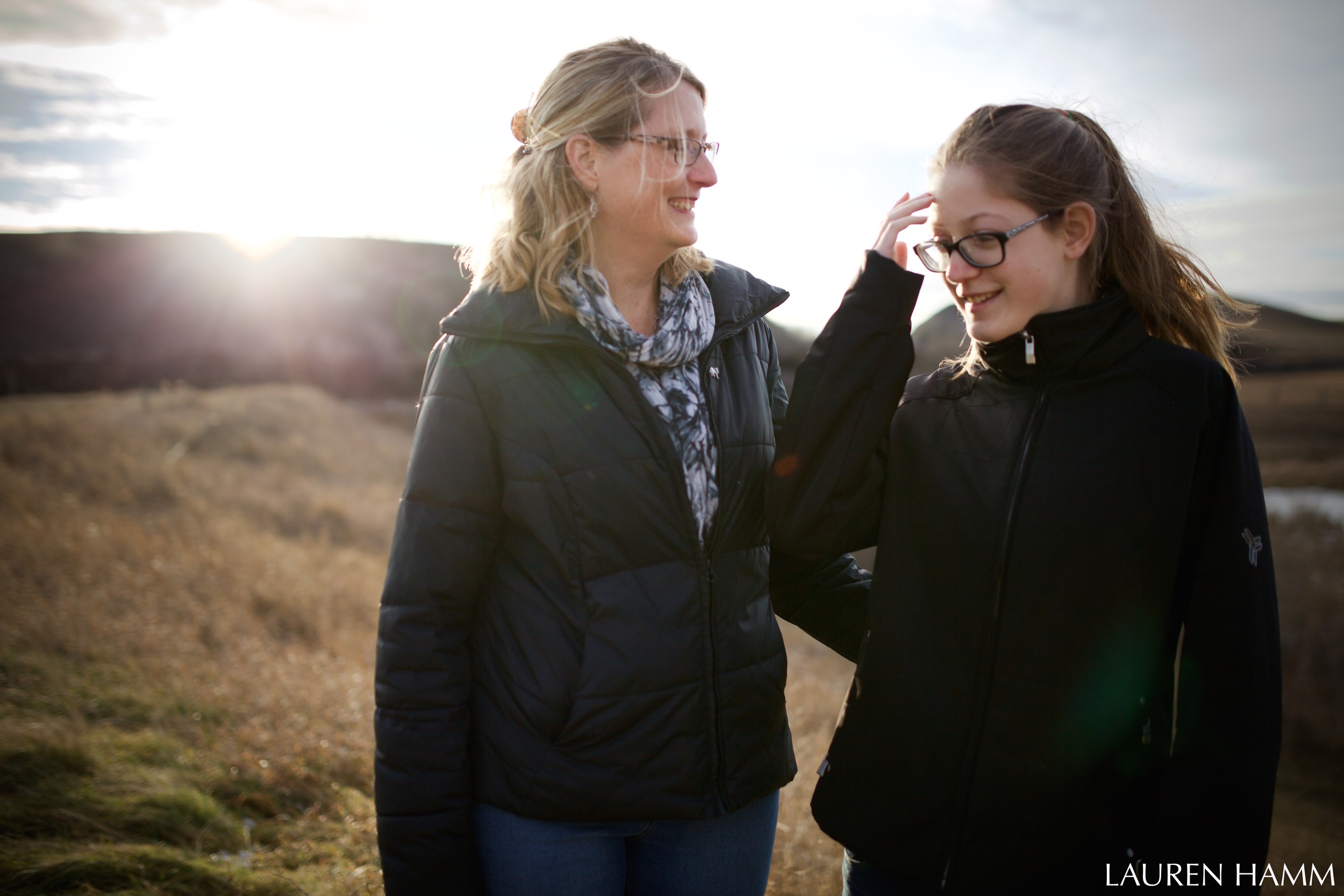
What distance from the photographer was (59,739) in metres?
3.22

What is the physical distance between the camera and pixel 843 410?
163cm

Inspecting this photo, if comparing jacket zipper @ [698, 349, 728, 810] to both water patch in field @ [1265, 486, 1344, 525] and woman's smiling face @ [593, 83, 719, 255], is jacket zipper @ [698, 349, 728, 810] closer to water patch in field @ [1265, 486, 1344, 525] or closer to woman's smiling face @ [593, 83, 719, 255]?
woman's smiling face @ [593, 83, 719, 255]

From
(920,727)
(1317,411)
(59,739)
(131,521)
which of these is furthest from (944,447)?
(1317,411)

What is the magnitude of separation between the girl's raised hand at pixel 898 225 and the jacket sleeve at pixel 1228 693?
2.29 feet

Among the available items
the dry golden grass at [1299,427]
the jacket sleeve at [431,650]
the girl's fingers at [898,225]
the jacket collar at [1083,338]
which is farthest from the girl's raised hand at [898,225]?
the dry golden grass at [1299,427]

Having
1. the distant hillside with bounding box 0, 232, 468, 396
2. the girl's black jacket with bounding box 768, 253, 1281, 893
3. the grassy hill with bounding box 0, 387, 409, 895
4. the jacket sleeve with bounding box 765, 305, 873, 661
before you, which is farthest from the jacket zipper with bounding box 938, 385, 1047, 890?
the distant hillside with bounding box 0, 232, 468, 396

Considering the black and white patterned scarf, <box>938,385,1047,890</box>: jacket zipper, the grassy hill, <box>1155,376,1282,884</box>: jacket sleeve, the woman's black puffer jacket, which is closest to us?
<box>1155,376,1282,884</box>: jacket sleeve

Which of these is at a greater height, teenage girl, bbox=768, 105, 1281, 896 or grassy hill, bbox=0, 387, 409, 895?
teenage girl, bbox=768, 105, 1281, 896

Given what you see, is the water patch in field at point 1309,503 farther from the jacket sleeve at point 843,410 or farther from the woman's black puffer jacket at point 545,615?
the woman's black puffer jacket at point 545,615

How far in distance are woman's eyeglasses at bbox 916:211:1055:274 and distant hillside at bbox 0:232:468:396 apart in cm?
3346

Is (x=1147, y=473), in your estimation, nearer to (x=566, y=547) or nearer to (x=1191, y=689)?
A: (x=1191, y=689)

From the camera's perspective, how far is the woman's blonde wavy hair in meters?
1.73

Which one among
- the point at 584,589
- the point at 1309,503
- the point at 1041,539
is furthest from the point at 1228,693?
the point at 1309,503

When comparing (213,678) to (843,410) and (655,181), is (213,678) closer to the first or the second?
(655,181)
